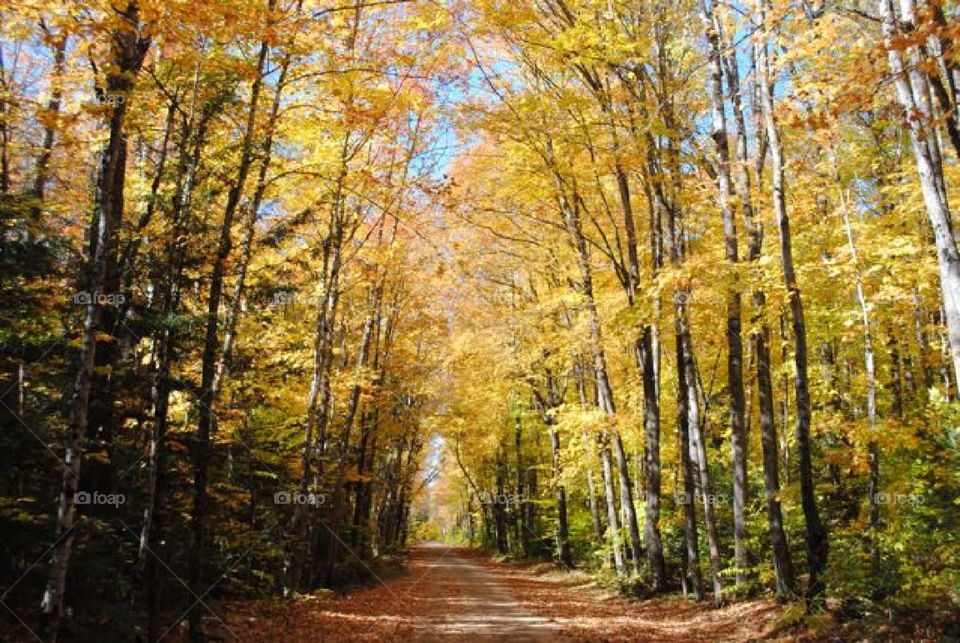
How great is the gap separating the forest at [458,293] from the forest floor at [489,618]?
15cm

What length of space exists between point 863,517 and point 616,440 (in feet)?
18.2

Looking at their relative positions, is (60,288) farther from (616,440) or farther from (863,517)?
(863,517)

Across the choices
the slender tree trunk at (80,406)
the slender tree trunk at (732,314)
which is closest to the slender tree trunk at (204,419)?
the slender tree trunk at (80,406)

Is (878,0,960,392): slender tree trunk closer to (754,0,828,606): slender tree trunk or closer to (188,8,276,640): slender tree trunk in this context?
(754,0,828,606): slender tree trunk

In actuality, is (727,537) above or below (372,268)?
below

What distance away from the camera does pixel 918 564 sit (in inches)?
339

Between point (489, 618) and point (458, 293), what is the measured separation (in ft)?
40.0

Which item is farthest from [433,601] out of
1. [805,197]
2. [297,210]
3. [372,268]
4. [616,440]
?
[805,197]

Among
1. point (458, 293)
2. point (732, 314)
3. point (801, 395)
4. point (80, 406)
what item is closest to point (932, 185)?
point (801, 395)

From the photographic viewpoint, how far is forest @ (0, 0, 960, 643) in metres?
7.50

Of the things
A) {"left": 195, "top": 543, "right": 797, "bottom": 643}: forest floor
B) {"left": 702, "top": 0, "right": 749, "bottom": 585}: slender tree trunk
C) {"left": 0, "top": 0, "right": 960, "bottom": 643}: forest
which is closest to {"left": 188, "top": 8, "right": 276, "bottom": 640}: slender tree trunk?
{"left": 0, "top": 0, "right": 960, "bottom": 643}: forest

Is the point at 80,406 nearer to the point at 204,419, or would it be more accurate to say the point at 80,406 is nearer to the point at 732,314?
the point at 204,419

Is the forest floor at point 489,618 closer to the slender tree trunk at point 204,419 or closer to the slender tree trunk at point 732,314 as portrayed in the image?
the slender tree trunk at point 204,419

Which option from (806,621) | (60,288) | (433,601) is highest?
(60,288)
